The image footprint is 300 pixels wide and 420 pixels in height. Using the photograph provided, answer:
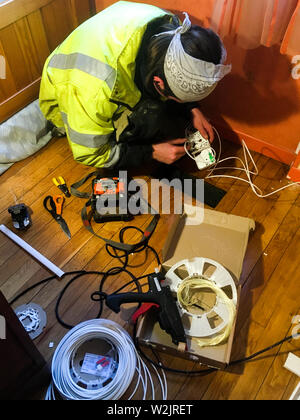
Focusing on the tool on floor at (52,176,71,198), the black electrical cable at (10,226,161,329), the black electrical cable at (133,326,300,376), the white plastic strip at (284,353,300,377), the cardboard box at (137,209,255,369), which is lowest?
the white plastic strip at (284,353,300,377)

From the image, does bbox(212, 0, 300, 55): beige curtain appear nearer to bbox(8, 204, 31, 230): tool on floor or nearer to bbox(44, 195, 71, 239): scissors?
bbox(44, 195, 71, 239): scissors

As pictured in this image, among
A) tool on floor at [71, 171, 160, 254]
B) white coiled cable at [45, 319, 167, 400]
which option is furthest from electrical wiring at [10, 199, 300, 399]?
tool on floor at [71, 171, 160, 254]

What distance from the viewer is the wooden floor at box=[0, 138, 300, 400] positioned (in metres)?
1.16

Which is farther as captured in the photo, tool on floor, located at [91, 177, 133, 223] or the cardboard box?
tool on floor, located at [91, 177, 133, 223]

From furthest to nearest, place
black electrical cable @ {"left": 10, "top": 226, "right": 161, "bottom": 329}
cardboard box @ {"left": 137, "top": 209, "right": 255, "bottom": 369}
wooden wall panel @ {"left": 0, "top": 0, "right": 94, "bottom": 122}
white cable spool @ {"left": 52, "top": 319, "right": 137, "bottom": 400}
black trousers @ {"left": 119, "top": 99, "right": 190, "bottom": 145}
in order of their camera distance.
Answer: wooden wall panel @ {"left": 0, "top": 0, "right": 94, "bottom": 122} → black trousers @ {"left": 119, "top": 99, "right": 190, "bottom": 145} → black electrical cable @ {"left": 10, "top": 226, "right": 161, "bottom": 329} → cardboard box @ {"left": 137, "top": 209, "right": 255, "bottom": 369} → white cable spool @ {"left": 52, "top": 319, "right": 137, "bottom": 400}

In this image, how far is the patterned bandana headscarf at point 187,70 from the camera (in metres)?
1.11

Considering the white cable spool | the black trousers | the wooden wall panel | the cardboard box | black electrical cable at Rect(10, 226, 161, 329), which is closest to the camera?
the white cable spool

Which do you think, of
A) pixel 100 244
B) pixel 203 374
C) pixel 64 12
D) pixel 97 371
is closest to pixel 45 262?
pixel 100 244

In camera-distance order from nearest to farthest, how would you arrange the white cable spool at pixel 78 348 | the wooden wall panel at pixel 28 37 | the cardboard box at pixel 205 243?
1. the white cable spool at pixel 78 348
2. the cardboard box at pixel 205 243
3. the wooden wall panel at pixel 28 37

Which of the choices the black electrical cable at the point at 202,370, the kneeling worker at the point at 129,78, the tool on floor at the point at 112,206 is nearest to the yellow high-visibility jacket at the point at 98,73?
the kneeling worker at the point at 129,78

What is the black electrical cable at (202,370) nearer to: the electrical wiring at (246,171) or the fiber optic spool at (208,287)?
the fiber optic spool at (208,287)

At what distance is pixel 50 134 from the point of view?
1818 mm

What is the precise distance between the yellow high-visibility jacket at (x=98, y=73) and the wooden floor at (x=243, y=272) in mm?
358

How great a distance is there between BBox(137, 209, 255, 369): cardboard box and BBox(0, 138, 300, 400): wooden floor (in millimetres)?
104
